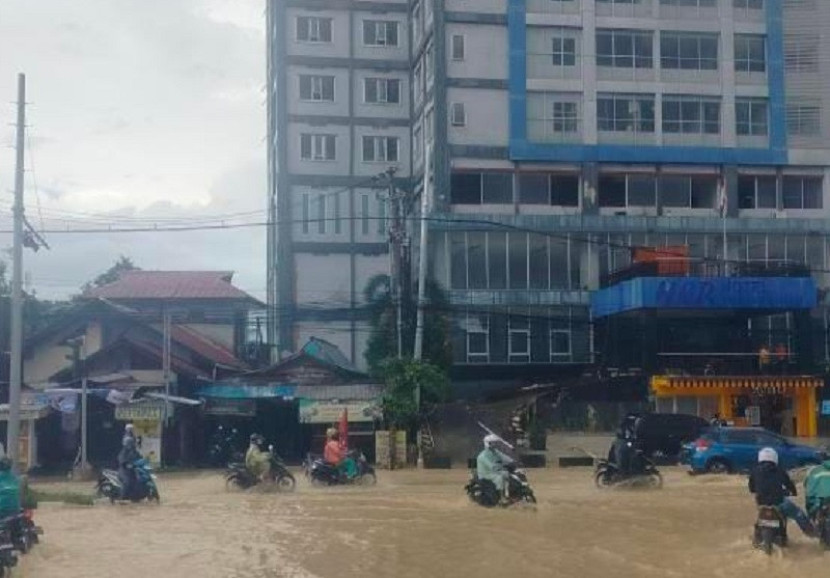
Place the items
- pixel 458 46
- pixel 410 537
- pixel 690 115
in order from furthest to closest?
pixel 690 115 → pixel 458 46 → pixel 410 537

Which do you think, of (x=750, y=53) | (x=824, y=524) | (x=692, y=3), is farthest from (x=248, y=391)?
(x=750, y=53)

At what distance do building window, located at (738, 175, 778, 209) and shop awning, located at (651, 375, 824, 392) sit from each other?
1088cm

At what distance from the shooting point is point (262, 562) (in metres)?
14.9

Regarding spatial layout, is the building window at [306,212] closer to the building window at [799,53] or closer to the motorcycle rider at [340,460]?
the building window at [799,53]

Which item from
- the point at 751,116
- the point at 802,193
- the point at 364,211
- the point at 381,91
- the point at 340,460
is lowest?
the point at 340,460

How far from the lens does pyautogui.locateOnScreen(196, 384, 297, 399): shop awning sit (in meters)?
36.5

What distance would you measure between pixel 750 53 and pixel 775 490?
4222 centimetres

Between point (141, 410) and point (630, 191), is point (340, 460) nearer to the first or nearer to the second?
point (141, 410)

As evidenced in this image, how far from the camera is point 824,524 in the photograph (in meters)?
14.2

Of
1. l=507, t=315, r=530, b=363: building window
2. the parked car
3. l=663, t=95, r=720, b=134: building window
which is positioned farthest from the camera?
l=663, t=95, r=720, b=134: building window

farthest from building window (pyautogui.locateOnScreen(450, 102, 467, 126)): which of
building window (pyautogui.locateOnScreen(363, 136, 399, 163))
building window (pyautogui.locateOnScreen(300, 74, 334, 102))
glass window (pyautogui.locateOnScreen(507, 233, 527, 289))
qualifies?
building window (pyautogui.locateOnScreen(300, 74, 334, 102))

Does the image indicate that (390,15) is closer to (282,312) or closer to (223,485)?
(282,312)

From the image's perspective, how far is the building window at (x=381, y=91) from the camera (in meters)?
62.8

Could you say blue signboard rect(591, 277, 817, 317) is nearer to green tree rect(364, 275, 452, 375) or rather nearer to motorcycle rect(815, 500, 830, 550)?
green tree rect(364, 275, 452, 375)
